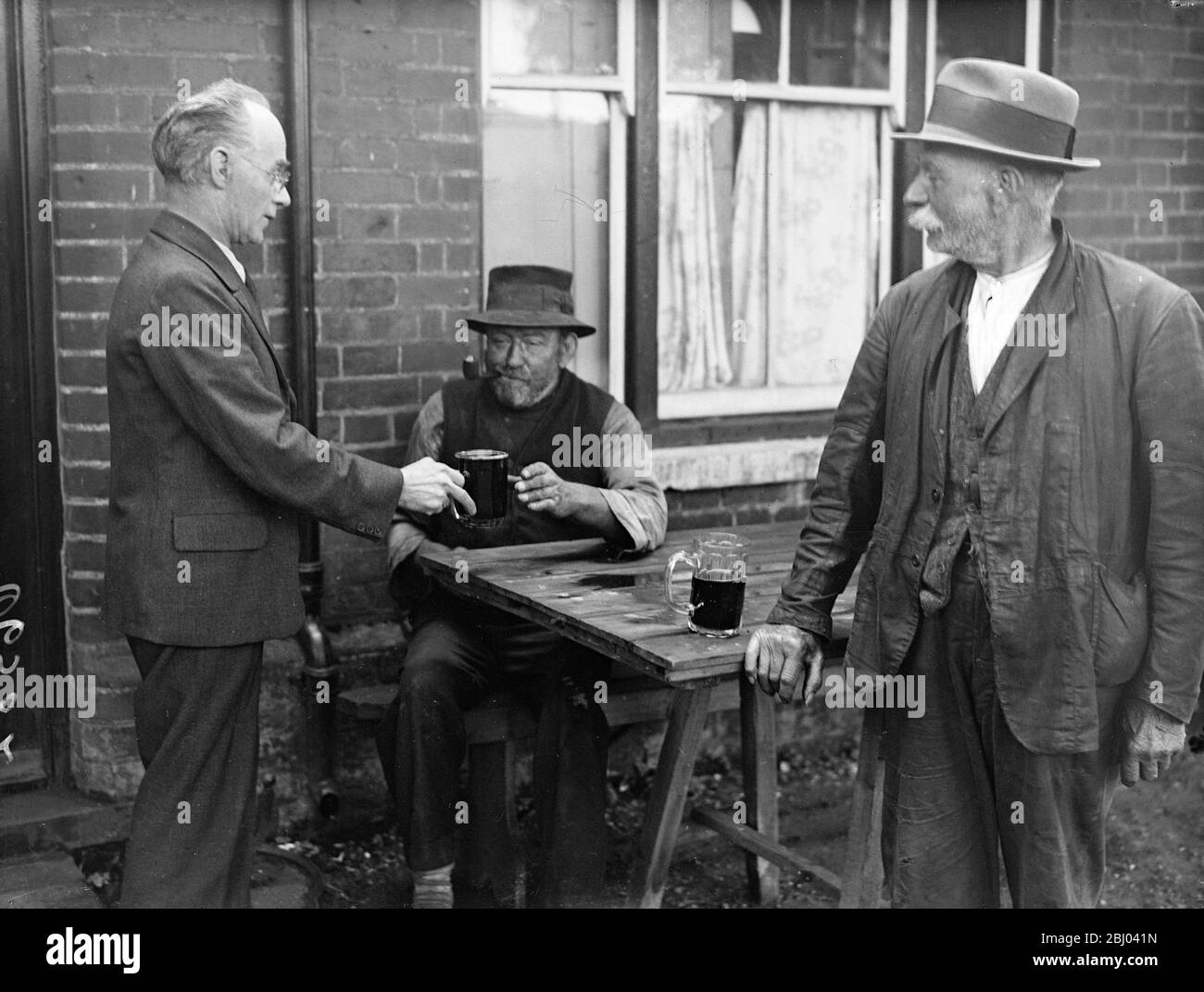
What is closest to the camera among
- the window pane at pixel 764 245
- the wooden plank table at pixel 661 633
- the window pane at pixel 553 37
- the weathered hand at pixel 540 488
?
the wooden plank table at pixel 661 633

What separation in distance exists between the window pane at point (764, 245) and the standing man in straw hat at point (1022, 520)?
2241 mm

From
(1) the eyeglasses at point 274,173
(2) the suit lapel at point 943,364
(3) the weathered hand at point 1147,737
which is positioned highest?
(1) the eyeglasses at point 274,173

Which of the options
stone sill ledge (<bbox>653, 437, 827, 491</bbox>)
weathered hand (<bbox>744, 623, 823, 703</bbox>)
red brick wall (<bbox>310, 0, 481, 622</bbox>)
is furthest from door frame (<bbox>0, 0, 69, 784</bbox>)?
weathered hand (<bbox>744, 623, 823, 703</bbox>)

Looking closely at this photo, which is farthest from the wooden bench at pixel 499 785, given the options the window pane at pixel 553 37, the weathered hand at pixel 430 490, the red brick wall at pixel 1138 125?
the red brick wall at pixel 1138 125

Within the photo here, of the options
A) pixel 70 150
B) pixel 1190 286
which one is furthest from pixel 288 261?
pixel 1190 286

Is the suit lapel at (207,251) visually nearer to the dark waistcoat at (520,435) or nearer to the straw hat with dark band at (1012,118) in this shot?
the dark waistcoat at (520,435)

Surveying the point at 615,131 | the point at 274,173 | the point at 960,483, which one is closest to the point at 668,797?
the point at 960,483

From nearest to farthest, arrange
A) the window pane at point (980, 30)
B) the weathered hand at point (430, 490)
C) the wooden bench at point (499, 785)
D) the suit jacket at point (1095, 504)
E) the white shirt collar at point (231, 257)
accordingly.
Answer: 1. the suit jacket at point (1095, 504)
2. the white shirt collar at point (231, 257)
3. the weathered hand at point (430, 490)
4. the wooden bench at point (499, 785)
5. the window pane at point (980, 30)

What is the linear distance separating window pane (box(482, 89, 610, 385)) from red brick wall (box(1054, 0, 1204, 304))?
6.46 feet

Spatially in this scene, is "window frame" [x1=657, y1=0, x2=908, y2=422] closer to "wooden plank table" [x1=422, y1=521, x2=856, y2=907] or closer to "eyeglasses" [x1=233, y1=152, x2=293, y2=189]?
"wooden plank table" [x1=422, y1=521, x2=856, y2=907]

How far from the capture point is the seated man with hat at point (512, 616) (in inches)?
163
